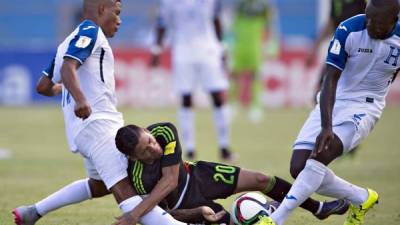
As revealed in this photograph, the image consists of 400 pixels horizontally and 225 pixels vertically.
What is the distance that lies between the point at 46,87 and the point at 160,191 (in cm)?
154

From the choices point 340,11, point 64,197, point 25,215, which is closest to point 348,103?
point 64,197

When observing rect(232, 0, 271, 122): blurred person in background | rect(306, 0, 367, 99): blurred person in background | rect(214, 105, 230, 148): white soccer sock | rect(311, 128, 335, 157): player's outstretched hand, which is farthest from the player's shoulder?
rect(232, 0, 271, 122): blurred person in background

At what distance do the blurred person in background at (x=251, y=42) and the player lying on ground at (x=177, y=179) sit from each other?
1287cm

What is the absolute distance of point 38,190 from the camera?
33.6ft

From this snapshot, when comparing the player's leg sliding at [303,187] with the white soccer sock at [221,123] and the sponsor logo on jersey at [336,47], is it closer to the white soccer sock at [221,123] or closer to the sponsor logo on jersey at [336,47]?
the sponsor logo on jersey at [336,47]

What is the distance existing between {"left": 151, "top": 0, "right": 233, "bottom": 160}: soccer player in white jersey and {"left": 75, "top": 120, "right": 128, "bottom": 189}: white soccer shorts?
6.31 metres

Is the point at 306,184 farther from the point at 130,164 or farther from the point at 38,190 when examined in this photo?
the point at 38,190

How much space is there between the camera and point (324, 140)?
7.13m

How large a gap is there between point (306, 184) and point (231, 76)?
14.4 metres

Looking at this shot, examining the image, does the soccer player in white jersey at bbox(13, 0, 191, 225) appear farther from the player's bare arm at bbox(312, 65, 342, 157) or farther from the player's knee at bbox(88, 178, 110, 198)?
the player's bare arm at bbox(312, 65, 342, 157)

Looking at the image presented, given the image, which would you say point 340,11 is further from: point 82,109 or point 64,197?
point 82,109

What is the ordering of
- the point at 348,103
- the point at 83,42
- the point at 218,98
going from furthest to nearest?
the point at 218,98
the point at 348,103
the point at 83,42

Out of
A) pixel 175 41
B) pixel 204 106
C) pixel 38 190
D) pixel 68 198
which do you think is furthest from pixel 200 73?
pixel 204 106

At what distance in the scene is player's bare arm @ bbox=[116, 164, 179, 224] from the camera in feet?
23.2
